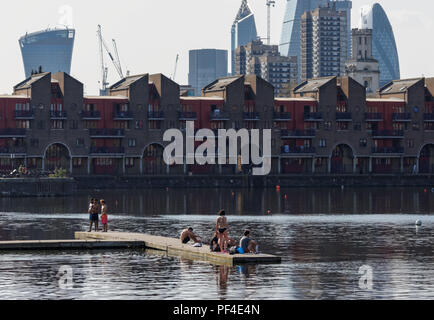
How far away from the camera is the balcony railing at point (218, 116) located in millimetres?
177375

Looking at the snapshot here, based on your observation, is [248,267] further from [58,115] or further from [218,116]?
[218,116]

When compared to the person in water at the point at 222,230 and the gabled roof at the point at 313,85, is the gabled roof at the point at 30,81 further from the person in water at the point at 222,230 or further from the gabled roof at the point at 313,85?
the person in water at the point at 222,230

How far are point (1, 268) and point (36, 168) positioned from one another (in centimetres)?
11543

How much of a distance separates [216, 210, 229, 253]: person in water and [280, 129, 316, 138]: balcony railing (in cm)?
13049

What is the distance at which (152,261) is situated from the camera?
5128cm

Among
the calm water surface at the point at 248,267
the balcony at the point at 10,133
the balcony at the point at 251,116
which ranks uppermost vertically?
the balcony at the point at 251,116

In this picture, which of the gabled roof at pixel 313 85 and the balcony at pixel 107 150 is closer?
the balcony at pixel 107 150

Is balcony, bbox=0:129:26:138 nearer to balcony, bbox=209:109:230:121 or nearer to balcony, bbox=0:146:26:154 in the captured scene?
balcony, bbox=0:146:26:154

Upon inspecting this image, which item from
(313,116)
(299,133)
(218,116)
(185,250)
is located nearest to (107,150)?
(218,116)

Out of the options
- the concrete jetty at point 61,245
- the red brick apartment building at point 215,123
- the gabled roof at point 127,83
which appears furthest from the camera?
the gabled roof at point 127,83

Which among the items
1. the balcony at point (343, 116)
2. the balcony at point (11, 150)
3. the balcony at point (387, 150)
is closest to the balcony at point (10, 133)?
the balcony at point (11, 150)

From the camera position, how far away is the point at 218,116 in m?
178

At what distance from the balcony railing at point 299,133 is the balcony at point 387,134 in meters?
12.8

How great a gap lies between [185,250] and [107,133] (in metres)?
118
